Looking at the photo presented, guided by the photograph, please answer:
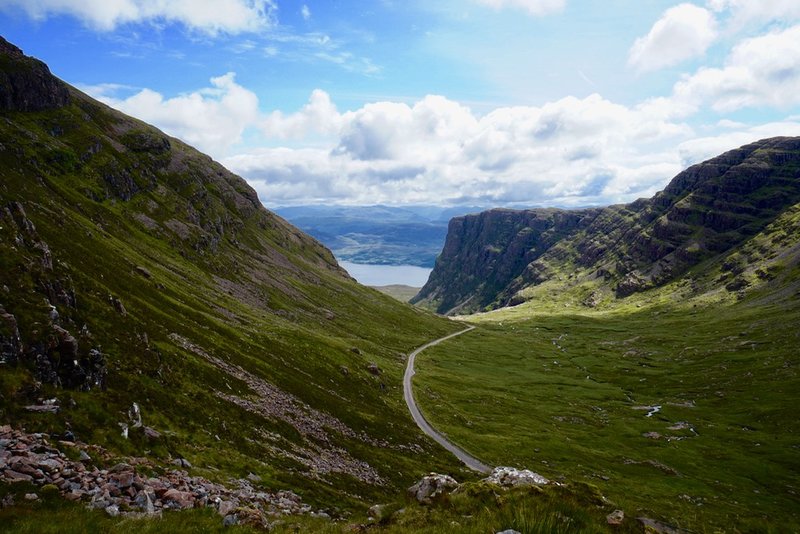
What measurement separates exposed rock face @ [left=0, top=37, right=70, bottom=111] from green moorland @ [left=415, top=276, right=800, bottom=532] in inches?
7063

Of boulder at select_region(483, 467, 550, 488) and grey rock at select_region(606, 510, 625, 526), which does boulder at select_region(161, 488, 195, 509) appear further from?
grey rock at select_region(606, 510, 625, 526)

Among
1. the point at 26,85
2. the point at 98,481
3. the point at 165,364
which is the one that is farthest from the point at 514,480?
the point at 26,85

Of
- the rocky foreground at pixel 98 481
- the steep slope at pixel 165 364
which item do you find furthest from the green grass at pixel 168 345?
the rocky foreground at pixel 98 481

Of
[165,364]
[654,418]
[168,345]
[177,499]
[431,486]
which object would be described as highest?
[168,345]

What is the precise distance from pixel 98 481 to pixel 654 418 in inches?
5591

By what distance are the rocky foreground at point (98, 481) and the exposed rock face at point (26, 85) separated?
194 metres

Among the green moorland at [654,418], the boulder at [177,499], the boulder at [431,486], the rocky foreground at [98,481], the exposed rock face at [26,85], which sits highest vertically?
the exposed rock face at [26,85]

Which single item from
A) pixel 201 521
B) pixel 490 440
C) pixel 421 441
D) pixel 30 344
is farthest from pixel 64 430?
pixel 490 440

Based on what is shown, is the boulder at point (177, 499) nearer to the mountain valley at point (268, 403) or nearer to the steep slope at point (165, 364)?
the mountain valley at point (268, 403)

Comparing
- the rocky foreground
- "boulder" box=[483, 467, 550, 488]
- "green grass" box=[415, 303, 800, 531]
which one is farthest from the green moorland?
the rocky foreground

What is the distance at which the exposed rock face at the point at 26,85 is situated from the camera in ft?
511

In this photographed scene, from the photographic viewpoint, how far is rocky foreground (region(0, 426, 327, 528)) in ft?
54.6

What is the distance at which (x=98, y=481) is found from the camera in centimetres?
1828

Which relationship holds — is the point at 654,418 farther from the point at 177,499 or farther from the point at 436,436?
the point at 177,499
